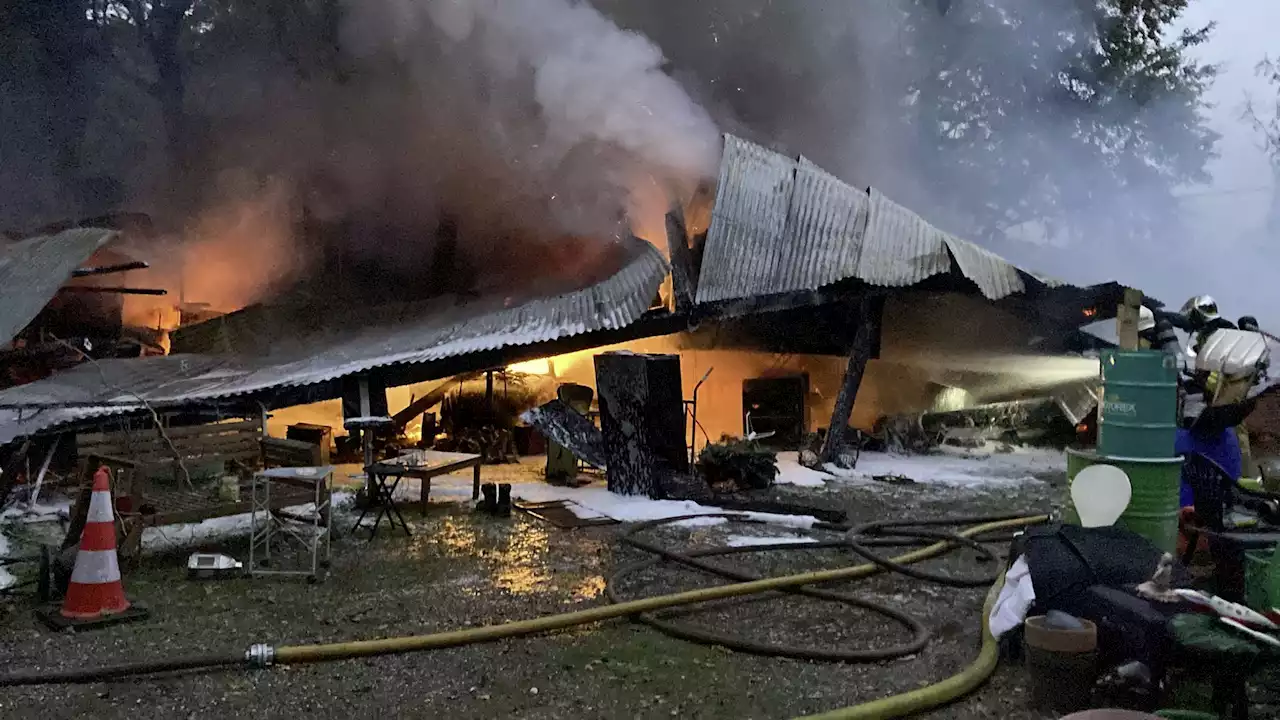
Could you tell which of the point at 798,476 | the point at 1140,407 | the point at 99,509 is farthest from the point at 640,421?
the point at 99,509

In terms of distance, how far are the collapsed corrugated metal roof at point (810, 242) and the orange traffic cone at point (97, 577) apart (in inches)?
317

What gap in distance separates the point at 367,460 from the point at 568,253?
7949 millimetres

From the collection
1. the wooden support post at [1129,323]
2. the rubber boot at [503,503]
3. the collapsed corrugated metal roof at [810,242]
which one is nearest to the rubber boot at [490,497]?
the rubber boot at [503,503]

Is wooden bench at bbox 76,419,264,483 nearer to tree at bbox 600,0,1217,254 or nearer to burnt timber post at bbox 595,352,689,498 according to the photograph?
burnt timber post at bbox 595,352,689,498

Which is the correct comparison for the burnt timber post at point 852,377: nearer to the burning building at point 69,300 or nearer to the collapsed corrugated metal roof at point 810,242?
the collapsed corrugated metal roof at point 810,242

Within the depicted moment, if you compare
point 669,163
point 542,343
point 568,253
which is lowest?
point 542,343

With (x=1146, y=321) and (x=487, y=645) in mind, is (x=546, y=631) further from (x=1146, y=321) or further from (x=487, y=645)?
(x=1146, y=321)

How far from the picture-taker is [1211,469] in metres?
5.63

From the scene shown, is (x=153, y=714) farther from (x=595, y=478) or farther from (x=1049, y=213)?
(x=1049, y=213)

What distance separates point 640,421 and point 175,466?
474 centimetres

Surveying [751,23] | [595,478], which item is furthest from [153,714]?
[751,23]

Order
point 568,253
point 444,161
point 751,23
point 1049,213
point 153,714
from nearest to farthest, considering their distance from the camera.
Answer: point 153,714, point 568,253, point 444,161, point 751,23, point 1049,213

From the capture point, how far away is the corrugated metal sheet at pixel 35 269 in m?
10.1

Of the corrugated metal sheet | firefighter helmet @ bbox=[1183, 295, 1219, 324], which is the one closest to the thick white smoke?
the corrugated metal sheet
